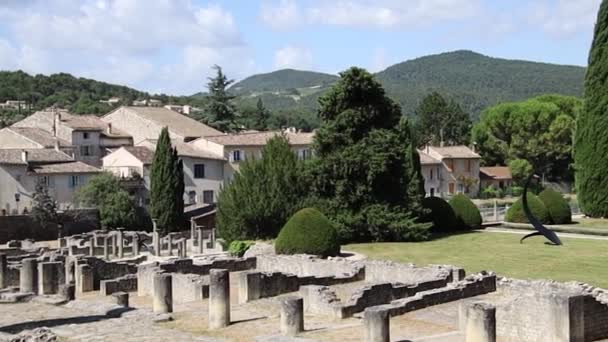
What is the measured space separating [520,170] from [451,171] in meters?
6.75

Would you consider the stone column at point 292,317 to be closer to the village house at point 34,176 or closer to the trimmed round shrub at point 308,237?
the trimmed round shrub at point 308,237

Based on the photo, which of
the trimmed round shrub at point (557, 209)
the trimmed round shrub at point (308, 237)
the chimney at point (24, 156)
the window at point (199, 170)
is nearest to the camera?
the trimmed round shrub at point (308, 237)

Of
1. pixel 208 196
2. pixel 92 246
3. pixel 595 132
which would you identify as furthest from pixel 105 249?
pixel 595 132

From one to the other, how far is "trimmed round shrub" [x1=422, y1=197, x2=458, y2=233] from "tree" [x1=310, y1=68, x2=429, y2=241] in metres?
2.47

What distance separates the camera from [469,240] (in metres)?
44.2

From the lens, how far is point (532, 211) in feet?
166

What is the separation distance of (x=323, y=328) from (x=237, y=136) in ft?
163

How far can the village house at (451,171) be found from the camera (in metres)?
84.0

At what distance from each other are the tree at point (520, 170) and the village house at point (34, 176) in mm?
43920

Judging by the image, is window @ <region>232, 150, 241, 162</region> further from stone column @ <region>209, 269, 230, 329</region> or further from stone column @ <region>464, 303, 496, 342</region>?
stone column @ <region>464, 303, 496, 342</region>

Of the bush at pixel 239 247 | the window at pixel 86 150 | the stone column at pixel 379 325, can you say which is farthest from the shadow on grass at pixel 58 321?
the window at pixel 86 150

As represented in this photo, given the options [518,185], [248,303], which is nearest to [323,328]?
[248,303]

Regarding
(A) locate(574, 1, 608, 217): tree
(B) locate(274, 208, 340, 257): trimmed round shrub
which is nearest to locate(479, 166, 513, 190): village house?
(A) locate(574, 1, 608, 217): tree

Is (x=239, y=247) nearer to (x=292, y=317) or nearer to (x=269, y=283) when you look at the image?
(x=269, y=283)
